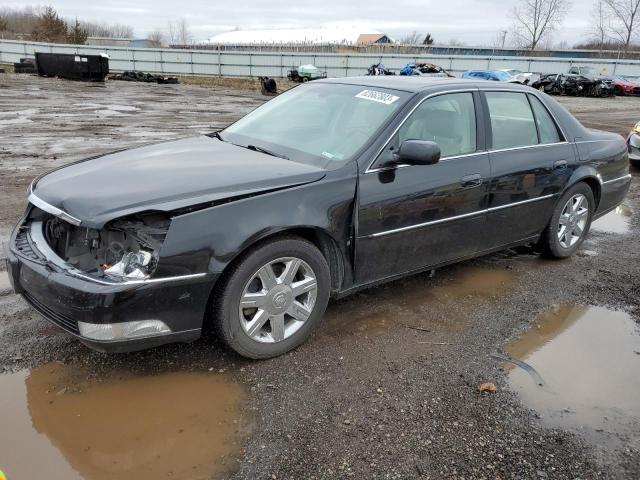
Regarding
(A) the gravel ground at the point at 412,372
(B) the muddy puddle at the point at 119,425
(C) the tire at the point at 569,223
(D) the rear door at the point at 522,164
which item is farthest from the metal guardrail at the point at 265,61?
(B) the muddy puddle at the point at 119,425

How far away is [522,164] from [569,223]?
1124 mm

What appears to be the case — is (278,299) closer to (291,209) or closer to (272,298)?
(272,298)

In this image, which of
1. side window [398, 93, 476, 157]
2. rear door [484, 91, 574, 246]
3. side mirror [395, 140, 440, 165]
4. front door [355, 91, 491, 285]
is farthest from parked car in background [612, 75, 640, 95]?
side mirror [395, 140, 440, 165]

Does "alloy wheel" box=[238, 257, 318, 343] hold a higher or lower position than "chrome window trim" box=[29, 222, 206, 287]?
lower

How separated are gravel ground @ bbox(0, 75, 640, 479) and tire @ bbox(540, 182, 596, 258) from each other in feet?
0.53

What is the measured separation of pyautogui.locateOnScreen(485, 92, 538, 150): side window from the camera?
4.27m

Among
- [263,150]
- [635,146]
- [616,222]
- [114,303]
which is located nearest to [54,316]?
[114,303]

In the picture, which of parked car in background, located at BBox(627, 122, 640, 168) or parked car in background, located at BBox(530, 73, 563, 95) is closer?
parked car in background, located at BBox(627, 122, 640, 168)

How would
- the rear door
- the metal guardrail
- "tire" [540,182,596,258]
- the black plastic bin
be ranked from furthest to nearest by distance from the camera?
1. the metal guardrail
2. the black plastic bin
3. "tire" [540,182,596,258]
4. the rear door

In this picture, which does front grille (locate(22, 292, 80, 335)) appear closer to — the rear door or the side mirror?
the side mirror

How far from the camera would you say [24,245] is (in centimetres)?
309

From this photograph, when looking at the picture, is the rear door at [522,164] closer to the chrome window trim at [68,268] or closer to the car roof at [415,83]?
the car roof at [415,83]

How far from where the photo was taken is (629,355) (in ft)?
11.5

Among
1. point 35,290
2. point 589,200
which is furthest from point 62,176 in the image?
point 589,200
